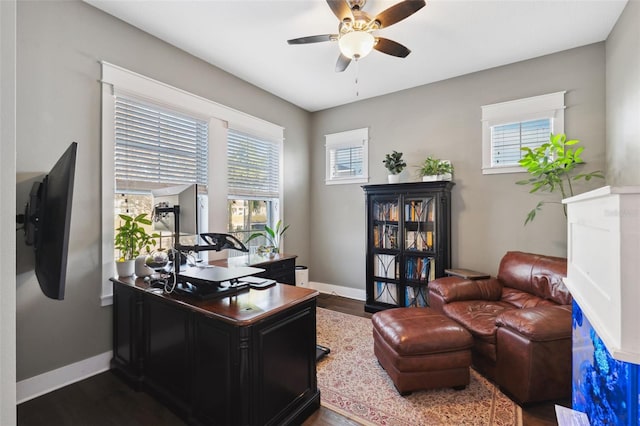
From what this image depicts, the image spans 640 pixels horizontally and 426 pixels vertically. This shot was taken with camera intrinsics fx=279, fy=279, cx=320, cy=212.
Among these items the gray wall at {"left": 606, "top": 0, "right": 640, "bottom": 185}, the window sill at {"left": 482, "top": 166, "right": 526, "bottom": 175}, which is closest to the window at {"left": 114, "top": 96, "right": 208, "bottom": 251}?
the window sill at {"left": 482, "top": 166, "right": 526, "bottom": 175}

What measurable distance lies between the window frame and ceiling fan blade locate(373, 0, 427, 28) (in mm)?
2141

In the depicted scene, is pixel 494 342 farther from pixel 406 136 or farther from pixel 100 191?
pixel 100 191

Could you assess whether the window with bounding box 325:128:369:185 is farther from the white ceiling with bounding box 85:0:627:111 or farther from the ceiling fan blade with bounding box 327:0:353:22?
the ceiling fan blade with bounding box 327:0:353:22

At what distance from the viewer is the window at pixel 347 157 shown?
4.43 m

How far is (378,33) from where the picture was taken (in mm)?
2777

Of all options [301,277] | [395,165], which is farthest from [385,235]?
[301,277]

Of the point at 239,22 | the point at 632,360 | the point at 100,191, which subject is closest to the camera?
the point at 632,360

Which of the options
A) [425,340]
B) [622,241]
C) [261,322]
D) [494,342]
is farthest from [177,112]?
[494,342]

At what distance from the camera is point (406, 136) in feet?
13.3

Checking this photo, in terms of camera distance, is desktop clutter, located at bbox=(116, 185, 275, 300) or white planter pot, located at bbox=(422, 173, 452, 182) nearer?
desktop clutter, located at bbox=(116, 185, 275, 300)

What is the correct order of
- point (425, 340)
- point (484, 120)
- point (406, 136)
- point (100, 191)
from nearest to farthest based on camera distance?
1. point (425, 340)
2. point (100, 191)
3. point (484, 120)
4. point (406, 136)

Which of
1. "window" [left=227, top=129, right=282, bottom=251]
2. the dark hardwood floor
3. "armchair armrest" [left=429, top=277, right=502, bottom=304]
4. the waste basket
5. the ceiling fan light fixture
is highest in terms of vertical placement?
the ceiling fan light fixture

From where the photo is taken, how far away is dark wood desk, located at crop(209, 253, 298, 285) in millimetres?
3151

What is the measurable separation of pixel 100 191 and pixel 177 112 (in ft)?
3.69
